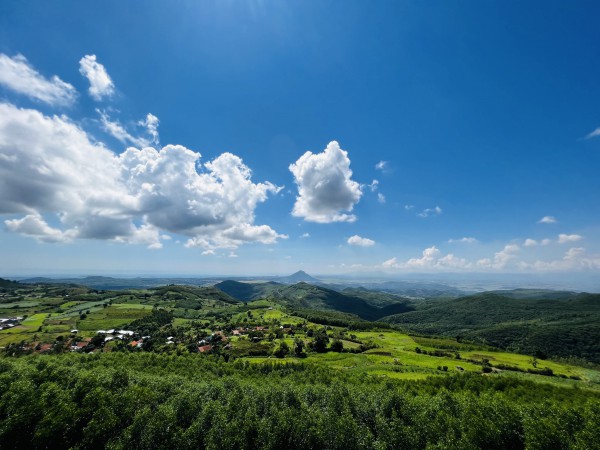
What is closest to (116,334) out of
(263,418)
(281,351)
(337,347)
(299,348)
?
(281,351)

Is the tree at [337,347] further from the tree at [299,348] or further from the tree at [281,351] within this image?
the tree at [281,351]

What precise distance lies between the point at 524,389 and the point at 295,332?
128 metres

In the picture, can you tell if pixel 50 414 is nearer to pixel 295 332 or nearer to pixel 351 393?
pixel 351 393

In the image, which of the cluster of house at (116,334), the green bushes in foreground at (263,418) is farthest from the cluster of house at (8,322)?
the green bushes in foreground at (263,418)

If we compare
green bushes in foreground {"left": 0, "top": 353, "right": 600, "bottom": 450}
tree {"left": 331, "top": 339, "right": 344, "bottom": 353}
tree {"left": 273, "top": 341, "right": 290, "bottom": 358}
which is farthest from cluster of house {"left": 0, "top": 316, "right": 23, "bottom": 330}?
tree {"left": 331, "top": 339, "right": 344, "bottom": 353}

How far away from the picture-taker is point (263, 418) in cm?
5403

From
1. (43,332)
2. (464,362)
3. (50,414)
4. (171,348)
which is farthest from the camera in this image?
(43,332)

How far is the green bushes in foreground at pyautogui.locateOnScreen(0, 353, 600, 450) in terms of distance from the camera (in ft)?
159

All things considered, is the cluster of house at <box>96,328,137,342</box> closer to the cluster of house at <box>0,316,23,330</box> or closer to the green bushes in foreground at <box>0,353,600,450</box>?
the cluster of house at <box>0,316,23,330</box>

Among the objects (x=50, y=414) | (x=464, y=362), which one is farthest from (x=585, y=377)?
(x=50, y=414)

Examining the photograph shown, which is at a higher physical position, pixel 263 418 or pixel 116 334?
pixel 263 418

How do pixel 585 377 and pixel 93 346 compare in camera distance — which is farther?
pixel 93 346

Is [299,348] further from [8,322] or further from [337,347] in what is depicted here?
[8,322]

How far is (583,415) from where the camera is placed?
171ft
